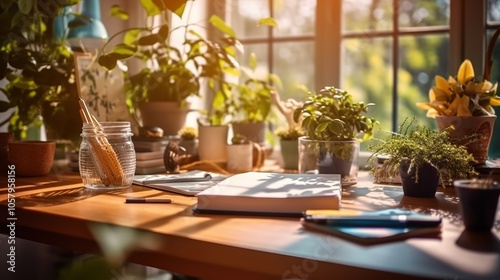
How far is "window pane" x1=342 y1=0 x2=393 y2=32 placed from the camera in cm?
188

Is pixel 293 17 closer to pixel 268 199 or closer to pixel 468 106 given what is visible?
pixel 468 106

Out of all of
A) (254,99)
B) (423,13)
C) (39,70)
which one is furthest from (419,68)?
(39,70)

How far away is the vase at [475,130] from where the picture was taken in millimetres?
1270

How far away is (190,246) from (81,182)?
670 mm

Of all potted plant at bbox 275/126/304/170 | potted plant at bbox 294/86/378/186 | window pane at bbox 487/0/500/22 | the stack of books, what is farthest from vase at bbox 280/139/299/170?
window pane at bbox 487/0/500/22

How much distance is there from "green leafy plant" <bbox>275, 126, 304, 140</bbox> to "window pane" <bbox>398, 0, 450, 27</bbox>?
57 centimetres

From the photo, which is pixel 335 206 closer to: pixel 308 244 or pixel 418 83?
pixel 308 244

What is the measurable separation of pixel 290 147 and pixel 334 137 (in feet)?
1.01

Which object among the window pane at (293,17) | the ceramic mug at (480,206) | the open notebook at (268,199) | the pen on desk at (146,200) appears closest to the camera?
the ceramic mug at (480,206)

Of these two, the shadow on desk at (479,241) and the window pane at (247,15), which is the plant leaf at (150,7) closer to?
the window pane at (247,15)

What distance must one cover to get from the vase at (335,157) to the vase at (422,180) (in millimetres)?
212

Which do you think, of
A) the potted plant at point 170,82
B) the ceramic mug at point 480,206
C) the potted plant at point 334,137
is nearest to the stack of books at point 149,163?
the potted plant at point 170,82

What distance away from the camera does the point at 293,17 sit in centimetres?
220

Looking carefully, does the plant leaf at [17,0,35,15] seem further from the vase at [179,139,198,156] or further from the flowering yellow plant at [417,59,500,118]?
the flowering yellow plant at [417,59,500,118]
